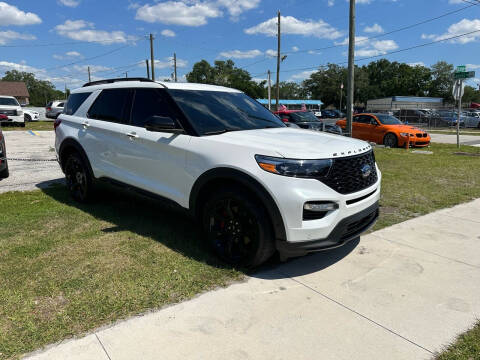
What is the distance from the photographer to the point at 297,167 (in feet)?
10.2

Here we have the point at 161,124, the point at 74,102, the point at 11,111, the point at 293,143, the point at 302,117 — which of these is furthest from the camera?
the point at 11,111

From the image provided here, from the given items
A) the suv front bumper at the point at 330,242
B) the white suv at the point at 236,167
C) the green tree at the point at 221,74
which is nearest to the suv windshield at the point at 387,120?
the white suv at the point at 236,167

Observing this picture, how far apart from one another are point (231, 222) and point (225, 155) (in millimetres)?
648

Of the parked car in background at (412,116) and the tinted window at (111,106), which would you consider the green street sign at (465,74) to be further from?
the parked car in background at (412,116)

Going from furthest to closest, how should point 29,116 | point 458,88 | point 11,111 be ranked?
point 29,116 → point 11,111 → point 458,88

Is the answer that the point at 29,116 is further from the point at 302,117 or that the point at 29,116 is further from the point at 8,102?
the point at 302,117

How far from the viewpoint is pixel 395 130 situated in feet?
49.0

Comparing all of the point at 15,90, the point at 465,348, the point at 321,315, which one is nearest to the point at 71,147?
the point at 321,315

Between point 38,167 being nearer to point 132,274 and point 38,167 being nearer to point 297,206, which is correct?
point 132,274

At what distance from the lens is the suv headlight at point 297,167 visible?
3094 mm

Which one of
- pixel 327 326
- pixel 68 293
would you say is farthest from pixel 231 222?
pixel 68 293

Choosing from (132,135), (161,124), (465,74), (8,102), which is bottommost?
(132,135)

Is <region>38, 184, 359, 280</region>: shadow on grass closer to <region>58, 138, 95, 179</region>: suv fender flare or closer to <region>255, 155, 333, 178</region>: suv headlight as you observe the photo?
<region>58, 138, 95, 179</region>: suv fender flare

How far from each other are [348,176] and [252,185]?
89cm
